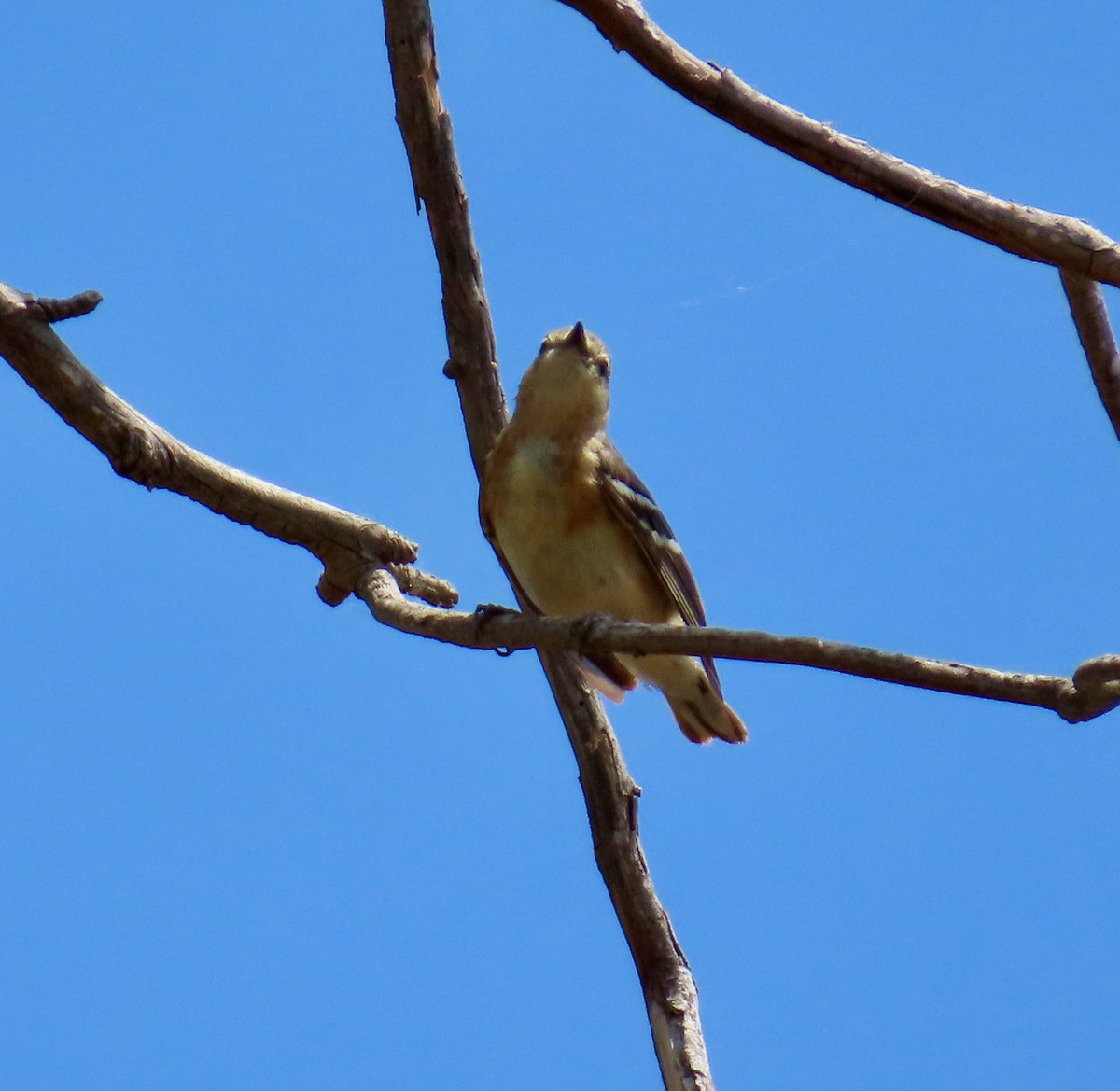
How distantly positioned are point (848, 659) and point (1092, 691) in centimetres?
53

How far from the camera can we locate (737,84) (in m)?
3.93

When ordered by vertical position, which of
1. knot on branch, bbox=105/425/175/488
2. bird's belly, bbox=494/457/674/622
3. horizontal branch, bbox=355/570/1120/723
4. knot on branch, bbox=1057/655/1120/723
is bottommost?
knot on branch, bbox=1057/655/1120/723

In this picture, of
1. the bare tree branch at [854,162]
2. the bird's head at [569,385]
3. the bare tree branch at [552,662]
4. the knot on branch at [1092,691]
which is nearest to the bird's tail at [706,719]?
the bare tree branch at [552,662]

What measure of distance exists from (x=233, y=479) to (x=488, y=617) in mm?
1511

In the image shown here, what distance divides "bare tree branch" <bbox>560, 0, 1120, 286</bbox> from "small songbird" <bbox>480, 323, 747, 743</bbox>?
202 centimetres

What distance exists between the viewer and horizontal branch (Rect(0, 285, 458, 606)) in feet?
15.6

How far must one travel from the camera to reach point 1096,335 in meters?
3.77

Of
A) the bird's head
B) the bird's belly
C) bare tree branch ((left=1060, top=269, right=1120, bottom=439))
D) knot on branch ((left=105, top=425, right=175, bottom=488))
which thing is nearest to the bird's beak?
the bird's head

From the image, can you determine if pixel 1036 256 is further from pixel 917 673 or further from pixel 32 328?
pixel 32 328

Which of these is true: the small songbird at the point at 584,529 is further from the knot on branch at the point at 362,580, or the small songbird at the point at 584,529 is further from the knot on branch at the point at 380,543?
the knot on branch at the point at 380,543

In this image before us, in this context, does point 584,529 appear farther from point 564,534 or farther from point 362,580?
point 362,580

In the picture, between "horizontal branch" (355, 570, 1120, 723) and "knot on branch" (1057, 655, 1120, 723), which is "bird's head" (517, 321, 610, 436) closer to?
"horizontal branch" (355, 570, 1120, 723)

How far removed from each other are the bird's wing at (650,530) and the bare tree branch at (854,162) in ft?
6.95

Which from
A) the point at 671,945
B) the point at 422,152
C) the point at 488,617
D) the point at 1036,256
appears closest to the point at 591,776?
the point at 671,945
